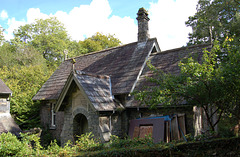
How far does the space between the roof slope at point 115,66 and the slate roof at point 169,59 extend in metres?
0.50

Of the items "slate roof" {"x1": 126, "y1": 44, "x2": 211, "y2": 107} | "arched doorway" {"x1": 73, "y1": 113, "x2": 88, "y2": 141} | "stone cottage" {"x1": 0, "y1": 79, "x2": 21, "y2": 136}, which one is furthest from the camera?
"stone cottage" {"x1": 0, "y1": 79, "x2": 21, "y2": 136}

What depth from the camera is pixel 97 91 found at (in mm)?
11695

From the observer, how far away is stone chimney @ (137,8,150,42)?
15.9 meters

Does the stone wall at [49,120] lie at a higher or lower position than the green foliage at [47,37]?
lower

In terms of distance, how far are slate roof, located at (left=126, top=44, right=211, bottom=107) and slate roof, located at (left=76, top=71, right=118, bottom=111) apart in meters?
1.27

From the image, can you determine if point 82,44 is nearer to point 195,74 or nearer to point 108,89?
point 108,89

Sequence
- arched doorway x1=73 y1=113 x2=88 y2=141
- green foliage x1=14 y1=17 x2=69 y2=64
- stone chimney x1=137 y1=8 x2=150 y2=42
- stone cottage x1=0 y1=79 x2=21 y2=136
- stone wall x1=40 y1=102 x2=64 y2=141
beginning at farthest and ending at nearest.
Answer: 1. green foliage x1=14 y1=17 x2=69 y2=64
2. stone chimney x1=137 y1=8 x2=150 y2=42
3. stone wall x1=40 y1=102 x2=64 y2=141
4. stone cottage x1=0 y1=79 x2=21 y2=136
5. arched doorway x1=73 y1=113 x2=88 y2=141

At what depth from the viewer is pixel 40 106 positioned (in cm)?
1744

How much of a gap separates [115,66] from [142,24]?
152 inches

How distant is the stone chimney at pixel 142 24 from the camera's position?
52.3 ft

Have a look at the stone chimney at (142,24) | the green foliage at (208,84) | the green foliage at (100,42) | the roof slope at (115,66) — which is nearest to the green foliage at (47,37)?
the green foliage at (100,42)

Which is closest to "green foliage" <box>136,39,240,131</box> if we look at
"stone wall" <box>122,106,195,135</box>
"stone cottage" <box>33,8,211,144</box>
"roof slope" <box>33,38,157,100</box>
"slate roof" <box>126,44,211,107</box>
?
"stone cottage" <box>33,8,211,144</box>

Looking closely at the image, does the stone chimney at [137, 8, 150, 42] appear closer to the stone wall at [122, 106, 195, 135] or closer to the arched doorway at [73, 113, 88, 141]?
the stone wall at [122, 106, 195, 135]

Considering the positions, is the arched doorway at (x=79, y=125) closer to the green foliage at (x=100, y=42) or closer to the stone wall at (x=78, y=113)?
the stone wall at (x=78, y=113)
